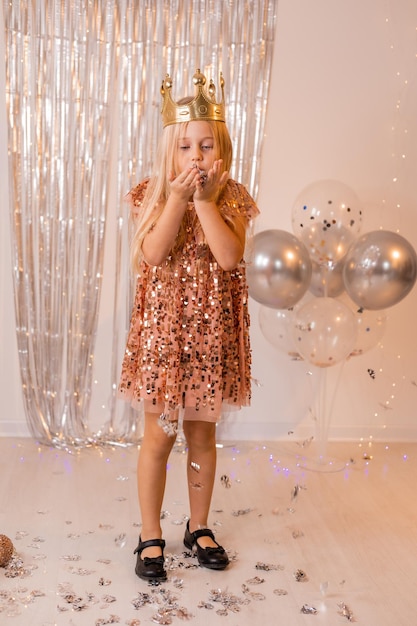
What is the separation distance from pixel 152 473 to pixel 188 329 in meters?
0.44

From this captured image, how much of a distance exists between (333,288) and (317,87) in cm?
95

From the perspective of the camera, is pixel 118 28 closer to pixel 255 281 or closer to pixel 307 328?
pixel 255 281

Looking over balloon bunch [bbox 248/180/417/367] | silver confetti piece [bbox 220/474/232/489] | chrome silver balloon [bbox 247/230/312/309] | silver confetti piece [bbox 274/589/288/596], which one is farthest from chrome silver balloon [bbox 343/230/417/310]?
silver confetti piece [bbox 274/589/288/596]

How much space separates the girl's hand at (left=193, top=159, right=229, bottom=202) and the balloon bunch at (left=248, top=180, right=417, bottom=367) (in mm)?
945

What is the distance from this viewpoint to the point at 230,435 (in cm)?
378

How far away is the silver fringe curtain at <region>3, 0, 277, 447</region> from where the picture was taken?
11.4 ft

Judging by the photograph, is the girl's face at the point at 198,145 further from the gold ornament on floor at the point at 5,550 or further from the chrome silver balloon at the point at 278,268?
the gold ornament on floor at the point at 5,550

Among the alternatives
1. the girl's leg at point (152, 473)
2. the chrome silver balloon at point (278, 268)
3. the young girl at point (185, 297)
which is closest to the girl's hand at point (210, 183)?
the young girl at point (185, 297)

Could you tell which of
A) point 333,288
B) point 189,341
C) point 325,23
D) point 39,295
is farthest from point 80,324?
point 325,23

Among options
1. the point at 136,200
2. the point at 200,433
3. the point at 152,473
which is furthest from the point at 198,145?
the point at 152,473

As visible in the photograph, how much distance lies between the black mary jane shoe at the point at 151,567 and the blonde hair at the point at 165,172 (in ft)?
2.68

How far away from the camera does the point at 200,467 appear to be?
95.6 inches

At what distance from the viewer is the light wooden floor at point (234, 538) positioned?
2.12 m

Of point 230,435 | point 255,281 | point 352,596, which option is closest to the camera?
point 352,596
